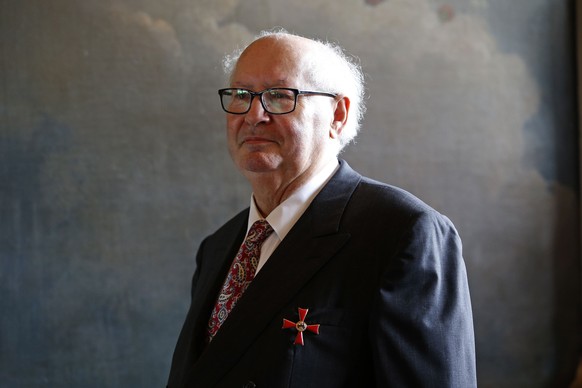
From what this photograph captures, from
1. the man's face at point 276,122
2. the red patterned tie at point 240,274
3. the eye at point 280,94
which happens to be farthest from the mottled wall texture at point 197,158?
the eye at point 280,94

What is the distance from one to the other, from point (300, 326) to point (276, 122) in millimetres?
733

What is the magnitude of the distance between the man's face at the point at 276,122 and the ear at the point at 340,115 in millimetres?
109

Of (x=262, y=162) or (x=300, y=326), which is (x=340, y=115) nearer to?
(x=262, y=162)

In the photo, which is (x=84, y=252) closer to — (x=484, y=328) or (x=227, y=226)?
(x=227, y=226)

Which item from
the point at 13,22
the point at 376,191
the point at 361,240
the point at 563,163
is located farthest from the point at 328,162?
the point at 563,163

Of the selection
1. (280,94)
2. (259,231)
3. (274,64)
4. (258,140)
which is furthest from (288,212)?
(274,64)

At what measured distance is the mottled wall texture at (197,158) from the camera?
3857 millimetres

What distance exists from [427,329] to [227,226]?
1169 millimetres

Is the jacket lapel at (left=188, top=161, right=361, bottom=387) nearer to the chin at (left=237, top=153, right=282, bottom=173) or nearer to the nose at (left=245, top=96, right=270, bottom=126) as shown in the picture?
the chin at (left=237, top=153, right=282, bottom=173)

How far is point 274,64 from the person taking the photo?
7.36 ft

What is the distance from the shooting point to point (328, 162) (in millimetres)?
2383

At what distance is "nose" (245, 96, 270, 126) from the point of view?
2.22 m

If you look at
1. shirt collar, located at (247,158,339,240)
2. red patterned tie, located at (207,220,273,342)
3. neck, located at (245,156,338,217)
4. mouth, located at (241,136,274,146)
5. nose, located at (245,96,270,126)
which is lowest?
red patterned tie, located at (207,220,273,342)

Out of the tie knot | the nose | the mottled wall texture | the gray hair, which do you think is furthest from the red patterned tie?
the mottled wall texture
